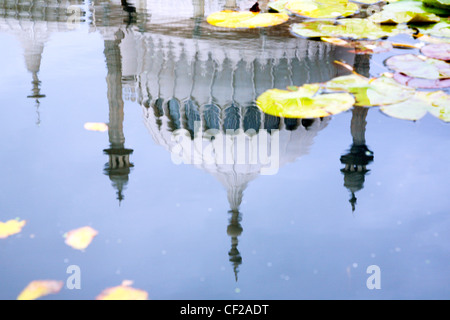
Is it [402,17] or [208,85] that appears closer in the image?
[208,85]

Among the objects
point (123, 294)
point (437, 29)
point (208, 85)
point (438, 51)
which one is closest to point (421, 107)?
point (438, 51)

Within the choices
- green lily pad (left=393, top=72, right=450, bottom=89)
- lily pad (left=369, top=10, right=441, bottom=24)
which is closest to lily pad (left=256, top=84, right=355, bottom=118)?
green lily pad (left=393, top=72, right=450, bottom=89)

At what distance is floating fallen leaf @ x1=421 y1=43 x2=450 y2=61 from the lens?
21.2 feet

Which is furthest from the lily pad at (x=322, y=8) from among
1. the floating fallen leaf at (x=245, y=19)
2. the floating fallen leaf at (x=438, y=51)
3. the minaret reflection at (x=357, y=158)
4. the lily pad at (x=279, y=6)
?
the minaret reflection at (x=357, y=158)

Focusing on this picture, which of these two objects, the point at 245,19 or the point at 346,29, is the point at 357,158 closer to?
the point at 346,29

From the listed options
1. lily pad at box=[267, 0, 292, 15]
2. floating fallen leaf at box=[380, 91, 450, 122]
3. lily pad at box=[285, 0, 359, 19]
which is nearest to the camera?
floating fallen leaf at box=[380, 91, 450, 122]

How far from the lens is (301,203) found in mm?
3969

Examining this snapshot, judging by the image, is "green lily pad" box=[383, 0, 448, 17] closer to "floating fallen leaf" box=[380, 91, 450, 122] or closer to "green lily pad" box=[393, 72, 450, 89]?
"green lily pad" box=[393, 72, 450, 89]

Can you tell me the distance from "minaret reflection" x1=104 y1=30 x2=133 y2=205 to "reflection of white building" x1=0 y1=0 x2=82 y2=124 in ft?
2.73

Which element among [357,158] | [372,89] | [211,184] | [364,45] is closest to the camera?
[211,184]

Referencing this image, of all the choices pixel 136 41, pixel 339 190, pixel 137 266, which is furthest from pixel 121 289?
pixel 136 41

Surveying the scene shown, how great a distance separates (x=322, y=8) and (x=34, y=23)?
178 inches

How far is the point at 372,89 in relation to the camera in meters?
5.57
